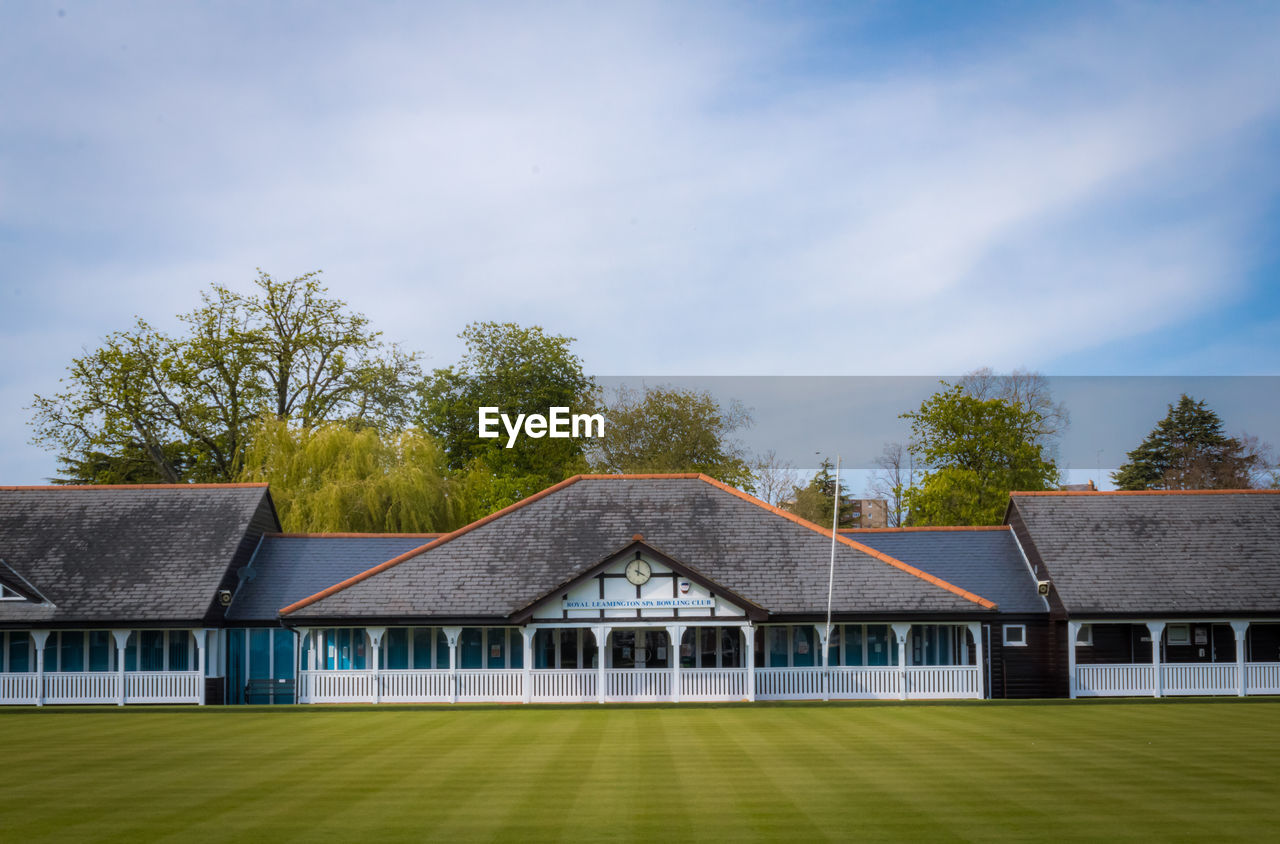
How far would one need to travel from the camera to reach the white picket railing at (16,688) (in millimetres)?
30328

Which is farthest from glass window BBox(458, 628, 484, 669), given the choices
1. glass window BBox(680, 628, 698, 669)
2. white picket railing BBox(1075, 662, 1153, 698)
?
white picket railing BBox(1075, 662, 1153, 698)

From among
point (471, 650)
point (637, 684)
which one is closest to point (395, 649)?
point (471, 650)

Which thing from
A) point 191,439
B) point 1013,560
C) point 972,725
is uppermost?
point 191,439

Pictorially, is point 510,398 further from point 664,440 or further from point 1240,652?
point 1240,652

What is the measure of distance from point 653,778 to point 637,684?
14374 mm

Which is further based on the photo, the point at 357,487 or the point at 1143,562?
the point at 357,487

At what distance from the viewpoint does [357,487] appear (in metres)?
42.3

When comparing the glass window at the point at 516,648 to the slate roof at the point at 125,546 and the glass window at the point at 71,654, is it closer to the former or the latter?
the slate roof at the point at 125,546

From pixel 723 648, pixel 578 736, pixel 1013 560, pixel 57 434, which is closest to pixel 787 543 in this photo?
pixel 723 648

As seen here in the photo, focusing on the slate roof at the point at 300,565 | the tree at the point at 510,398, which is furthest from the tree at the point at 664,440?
the slate roof at the point at 300,565

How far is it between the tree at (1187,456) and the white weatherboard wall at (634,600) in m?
41.1

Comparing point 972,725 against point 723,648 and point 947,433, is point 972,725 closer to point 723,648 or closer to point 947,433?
point 723,648

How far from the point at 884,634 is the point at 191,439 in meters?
33.3

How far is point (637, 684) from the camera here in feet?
95.7
